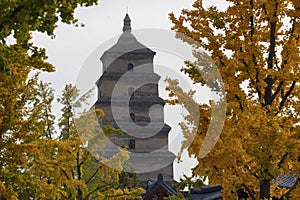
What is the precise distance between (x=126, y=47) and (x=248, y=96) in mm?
41238

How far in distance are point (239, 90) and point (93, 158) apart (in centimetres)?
864

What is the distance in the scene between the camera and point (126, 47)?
51531 mm

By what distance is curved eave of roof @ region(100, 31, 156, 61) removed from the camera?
5072 cm

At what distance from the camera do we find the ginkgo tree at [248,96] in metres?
9.70

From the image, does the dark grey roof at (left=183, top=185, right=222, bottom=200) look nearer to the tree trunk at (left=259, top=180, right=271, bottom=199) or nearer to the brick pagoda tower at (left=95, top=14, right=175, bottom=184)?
the tree trunk at (left=259, top=180, right=271, bottom=199)

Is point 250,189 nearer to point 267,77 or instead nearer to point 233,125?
point 233,125

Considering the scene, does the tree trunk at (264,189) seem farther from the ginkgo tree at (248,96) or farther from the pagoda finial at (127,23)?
the pagoda finial at (127,23)

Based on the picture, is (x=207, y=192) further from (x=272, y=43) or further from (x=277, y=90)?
(x=272, y=43)

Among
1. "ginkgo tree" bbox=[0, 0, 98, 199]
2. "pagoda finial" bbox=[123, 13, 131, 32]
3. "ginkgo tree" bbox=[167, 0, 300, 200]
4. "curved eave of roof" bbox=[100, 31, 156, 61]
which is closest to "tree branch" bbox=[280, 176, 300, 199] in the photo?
"ginkgo tree" bbox=[167, 0, 300, 200]

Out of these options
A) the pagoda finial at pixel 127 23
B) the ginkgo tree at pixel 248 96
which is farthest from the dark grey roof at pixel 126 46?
A: the ginkgo tree at pixel 248 96

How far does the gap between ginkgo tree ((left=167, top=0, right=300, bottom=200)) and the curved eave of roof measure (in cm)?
3936

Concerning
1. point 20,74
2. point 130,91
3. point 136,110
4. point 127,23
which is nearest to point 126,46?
point 127,23

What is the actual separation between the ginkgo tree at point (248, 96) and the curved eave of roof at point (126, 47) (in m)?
39.4

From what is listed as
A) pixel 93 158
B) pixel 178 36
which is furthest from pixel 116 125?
pixel 178 36
